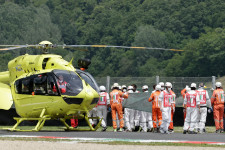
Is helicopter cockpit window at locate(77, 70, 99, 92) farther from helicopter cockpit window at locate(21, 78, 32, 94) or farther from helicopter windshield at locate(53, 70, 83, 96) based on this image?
helicopter cockpit window at locate(21, 78, 32, 94)

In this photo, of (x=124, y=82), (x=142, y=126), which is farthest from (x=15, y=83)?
(x=124, y=82)

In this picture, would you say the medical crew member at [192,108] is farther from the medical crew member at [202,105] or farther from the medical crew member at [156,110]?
the medical crew member at [156,110]

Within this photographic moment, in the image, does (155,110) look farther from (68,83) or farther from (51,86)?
(51,86)

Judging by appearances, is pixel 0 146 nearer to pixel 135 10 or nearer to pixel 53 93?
pixel 53 93

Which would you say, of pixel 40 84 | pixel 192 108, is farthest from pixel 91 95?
pixel 192 108

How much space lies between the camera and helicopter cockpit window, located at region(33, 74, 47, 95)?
69.8ft

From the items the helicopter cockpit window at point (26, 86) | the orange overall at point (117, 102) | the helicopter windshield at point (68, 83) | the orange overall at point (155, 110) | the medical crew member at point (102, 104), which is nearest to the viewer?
the helicopter windshield at point (68, 83)

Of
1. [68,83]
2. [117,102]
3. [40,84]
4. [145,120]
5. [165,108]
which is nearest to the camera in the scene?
[68,83]

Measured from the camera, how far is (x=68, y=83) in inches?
826

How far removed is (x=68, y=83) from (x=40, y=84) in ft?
3.52

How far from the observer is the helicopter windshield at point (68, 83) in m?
20.9

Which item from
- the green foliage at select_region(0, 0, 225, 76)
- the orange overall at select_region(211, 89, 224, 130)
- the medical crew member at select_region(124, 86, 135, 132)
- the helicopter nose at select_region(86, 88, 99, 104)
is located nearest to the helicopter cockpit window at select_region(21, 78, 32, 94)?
the helicopter nose at select_region(86, 88, 99, 104)

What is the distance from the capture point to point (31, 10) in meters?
144

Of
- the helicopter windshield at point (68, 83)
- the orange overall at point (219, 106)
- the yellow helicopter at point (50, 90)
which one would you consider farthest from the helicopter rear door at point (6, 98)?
the orange overall at point (219, 106)
